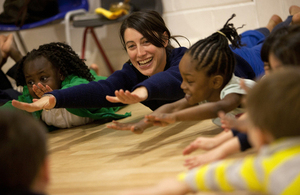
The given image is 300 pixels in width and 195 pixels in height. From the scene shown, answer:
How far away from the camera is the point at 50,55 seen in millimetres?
1834

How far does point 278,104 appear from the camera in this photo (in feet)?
1.70

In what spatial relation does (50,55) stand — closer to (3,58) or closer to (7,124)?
(3,58)

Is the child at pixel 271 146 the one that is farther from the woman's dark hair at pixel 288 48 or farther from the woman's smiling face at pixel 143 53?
the woman's smiling face at pixel 143 53

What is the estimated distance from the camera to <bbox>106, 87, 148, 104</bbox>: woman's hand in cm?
112

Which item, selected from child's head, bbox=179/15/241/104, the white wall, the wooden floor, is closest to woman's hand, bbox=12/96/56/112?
the wooden floor

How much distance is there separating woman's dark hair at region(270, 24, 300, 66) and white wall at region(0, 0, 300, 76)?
7.34 ft

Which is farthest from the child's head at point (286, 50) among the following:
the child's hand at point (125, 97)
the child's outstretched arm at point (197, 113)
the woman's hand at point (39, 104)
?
the woman's hand at point (39, 104)

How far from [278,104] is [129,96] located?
0.68 meters

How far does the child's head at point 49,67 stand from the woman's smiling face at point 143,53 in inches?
17.8

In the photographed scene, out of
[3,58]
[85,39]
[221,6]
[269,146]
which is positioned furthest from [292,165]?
[85,39]

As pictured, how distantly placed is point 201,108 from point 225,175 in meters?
0.48

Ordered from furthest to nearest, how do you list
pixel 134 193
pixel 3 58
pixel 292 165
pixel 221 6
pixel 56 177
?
pixel 221 6 < pixel 3 58 < pixel 56 177 < pixel 134 193 < pixel 292 165

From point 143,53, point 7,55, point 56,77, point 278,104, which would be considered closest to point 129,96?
point 143,53

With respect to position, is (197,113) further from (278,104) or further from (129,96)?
(278,104)
